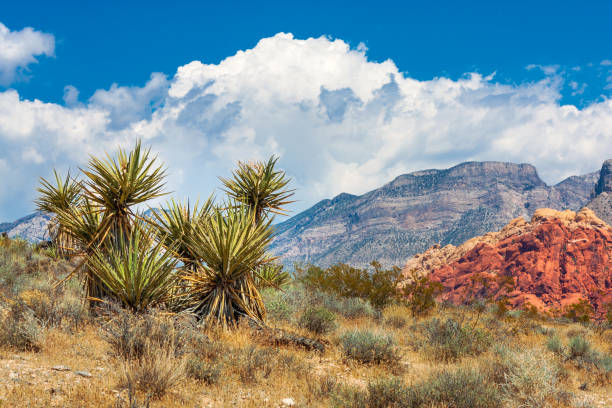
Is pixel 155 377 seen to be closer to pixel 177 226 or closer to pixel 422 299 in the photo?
pixel 177 226

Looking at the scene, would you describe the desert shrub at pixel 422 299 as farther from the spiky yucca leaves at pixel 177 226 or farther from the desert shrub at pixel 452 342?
the spiky yucca leaves at pixel 177 226

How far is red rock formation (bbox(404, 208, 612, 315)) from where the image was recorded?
5050cm

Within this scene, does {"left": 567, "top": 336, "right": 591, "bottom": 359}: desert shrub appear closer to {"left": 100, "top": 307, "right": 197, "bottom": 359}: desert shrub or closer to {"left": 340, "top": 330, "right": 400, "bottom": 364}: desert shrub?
{"left": 340, "top": 330, "right": 400, "bottom": 364}: desert shrub

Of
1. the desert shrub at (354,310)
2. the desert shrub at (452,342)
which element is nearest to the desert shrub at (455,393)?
Result: the desert shrub at (452,342)

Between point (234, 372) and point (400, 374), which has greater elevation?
point (234, 372)

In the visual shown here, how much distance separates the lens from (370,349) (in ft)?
23.4

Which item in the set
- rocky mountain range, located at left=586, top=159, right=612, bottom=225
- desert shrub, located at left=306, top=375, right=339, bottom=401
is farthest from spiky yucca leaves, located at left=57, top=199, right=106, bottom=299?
rocky mountain range, located at left=586, top=159, right=612, bottom=225

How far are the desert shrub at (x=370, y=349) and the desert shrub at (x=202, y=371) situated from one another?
2.86 m

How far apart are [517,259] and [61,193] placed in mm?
57876

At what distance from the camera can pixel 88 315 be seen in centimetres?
797

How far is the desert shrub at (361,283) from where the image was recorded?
15.3 meters

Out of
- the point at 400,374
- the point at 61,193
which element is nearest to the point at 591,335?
the point at 400,374

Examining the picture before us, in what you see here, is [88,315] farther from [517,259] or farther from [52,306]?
[517,259]

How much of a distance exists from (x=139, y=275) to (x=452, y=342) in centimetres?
651
